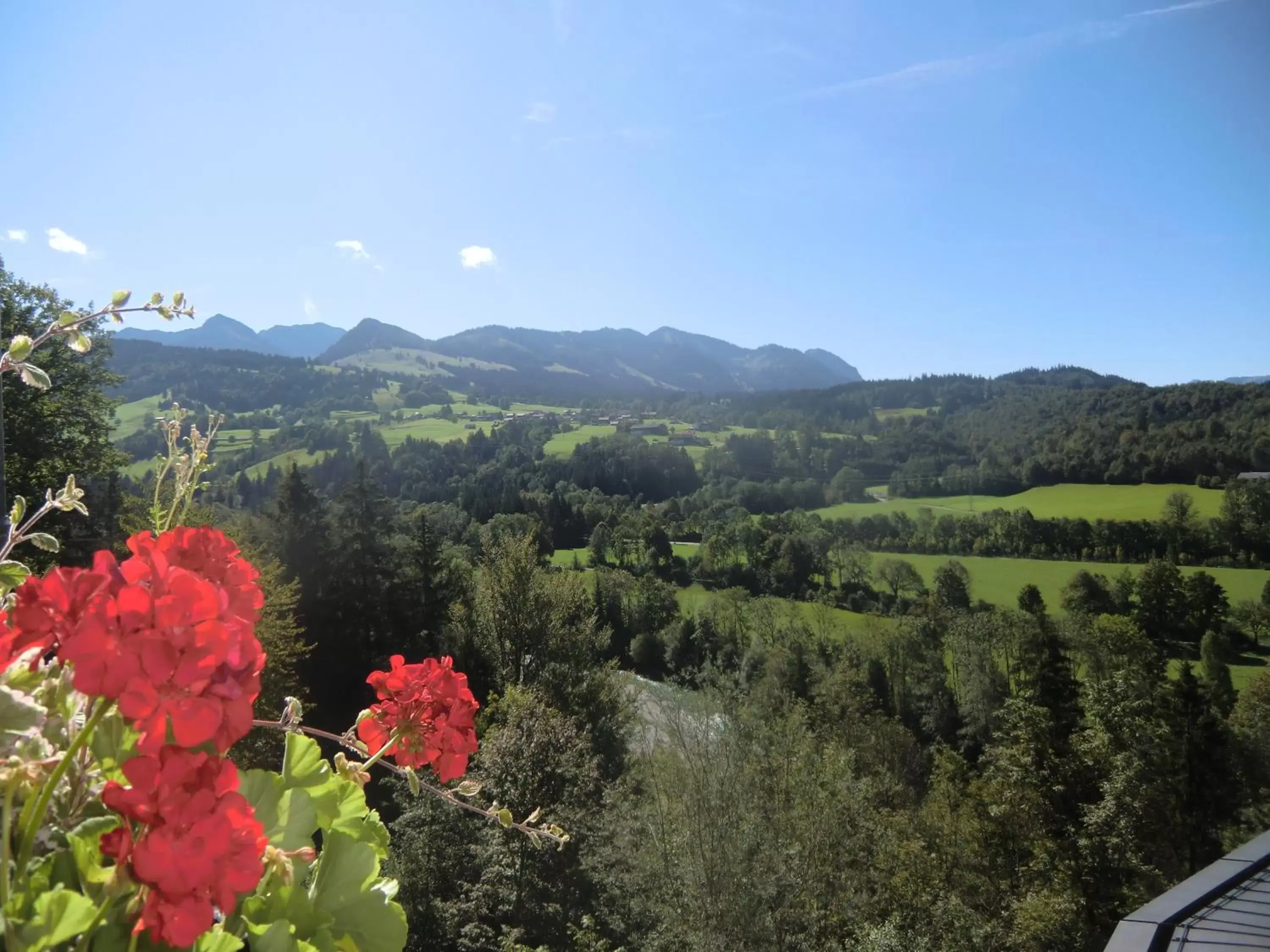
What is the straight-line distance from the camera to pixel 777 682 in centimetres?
2309

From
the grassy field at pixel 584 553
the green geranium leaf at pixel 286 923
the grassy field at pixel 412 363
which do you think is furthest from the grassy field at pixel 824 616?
the grassy field at pixel 412 363

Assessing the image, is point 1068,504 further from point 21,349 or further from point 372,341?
point 372,341

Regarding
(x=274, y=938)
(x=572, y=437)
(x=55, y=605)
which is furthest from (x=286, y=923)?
(x=572, y=437)

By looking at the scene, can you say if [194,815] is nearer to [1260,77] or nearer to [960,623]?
[1260,77]

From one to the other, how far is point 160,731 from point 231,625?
9 cm

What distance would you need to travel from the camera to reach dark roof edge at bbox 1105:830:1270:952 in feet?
11.2

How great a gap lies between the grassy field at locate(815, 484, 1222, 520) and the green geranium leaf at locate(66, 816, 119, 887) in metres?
47.6

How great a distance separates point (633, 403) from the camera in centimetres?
10738

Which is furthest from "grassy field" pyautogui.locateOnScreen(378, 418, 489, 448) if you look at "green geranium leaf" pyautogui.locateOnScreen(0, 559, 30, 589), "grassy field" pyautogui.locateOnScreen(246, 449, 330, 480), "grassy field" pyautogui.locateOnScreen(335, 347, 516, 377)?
"green geranium leaf" pyautogui.locateOnScreen(0, 559, 30, 589)

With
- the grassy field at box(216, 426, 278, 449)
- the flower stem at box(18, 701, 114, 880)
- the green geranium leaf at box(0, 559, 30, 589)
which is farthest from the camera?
the grassy field at box(216, 426, 278, 449)

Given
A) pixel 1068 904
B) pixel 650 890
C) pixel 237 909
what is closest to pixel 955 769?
pixel 1068 904

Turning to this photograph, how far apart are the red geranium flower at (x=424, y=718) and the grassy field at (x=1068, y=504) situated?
47.1 m

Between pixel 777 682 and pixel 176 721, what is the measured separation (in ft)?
79.5

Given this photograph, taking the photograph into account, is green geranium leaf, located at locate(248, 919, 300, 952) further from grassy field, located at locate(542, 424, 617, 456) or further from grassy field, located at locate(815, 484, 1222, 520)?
grassy field, located at locate(542, 424, 617, 456)
